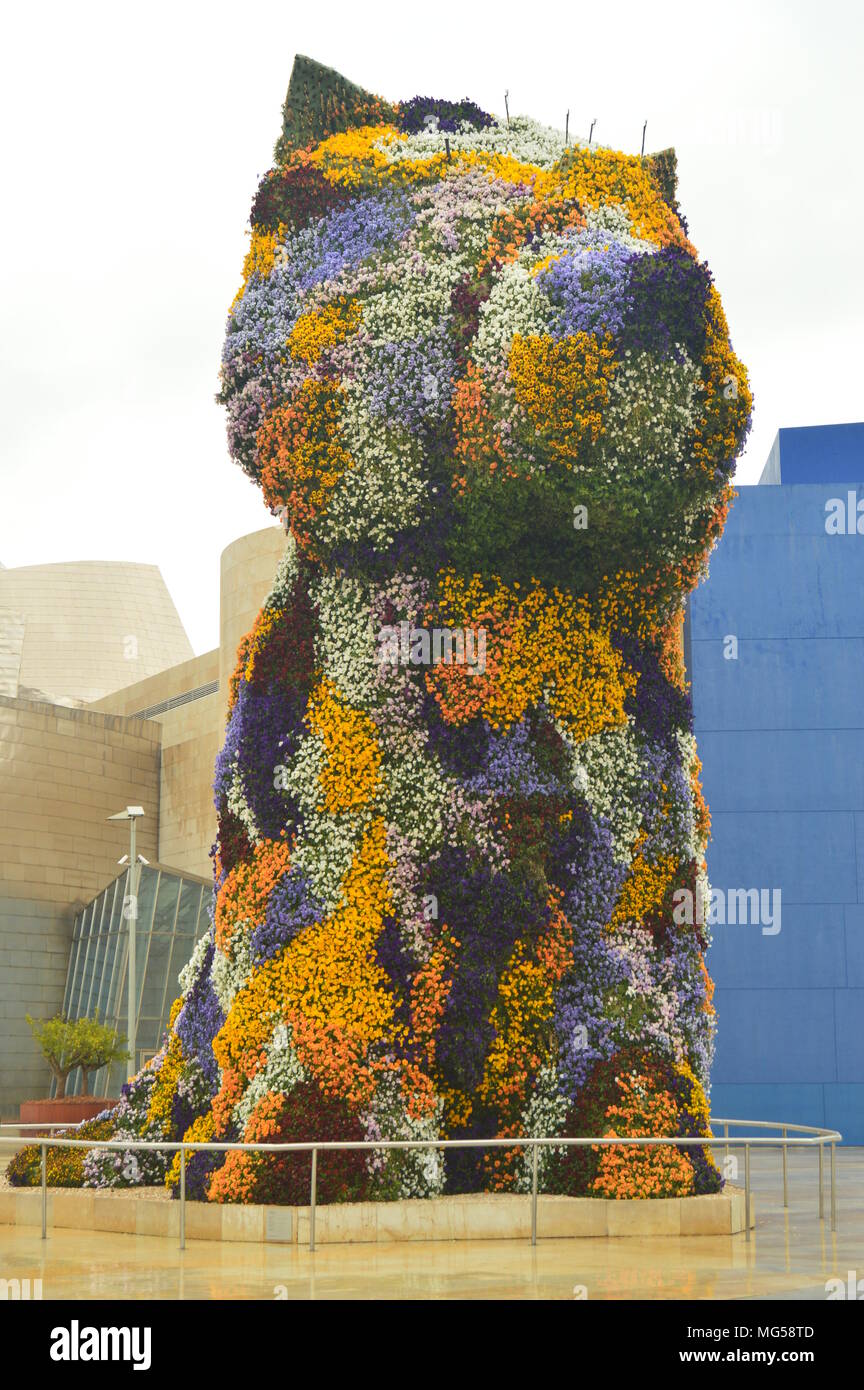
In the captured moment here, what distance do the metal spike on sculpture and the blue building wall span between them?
1662cm

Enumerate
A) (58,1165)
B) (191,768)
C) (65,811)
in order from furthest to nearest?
(191,768)
(65,811)
(58,1165)

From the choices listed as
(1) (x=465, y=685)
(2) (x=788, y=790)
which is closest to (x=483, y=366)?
(1) (x=465, y=685)

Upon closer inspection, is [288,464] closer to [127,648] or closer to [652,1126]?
[652,1126]

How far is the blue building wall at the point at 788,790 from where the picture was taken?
3212 centimetres

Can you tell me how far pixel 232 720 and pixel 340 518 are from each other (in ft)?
8.03

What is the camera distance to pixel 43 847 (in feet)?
171

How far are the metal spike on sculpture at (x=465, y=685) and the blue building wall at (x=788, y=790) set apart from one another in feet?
54.5

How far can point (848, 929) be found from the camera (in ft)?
106

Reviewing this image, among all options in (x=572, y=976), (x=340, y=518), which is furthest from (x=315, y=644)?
(x=572, y=976)

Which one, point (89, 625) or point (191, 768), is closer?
point (191, 768)

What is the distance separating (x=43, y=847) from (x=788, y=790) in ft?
90.4

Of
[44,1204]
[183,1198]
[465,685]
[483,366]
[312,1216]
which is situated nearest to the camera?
[312,1216]

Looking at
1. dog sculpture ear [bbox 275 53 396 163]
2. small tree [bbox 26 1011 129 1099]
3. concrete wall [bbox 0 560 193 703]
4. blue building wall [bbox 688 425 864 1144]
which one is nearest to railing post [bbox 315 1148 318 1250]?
dog sculpture ear [bbox 275 53 396 163]

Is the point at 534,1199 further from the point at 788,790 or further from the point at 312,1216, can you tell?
the point at 788,790
